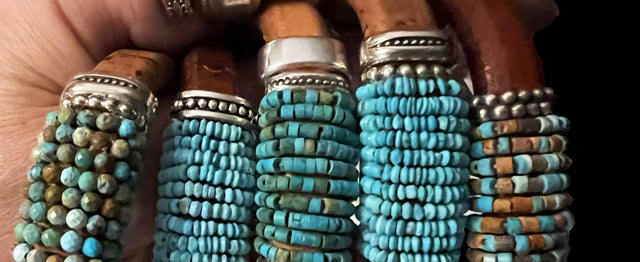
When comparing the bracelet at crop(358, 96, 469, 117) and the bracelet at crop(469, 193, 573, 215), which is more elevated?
the bracelet at crop(358, 96, 469, 117)

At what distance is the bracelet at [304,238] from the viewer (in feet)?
1.45

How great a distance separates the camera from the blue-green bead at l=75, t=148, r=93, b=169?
437 mm

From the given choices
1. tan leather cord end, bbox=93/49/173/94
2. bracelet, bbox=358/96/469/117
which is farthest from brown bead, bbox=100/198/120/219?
bracelet, bbox=358/96/469/117

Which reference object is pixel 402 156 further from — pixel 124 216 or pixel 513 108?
pixel 124 216

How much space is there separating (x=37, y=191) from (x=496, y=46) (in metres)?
0.36

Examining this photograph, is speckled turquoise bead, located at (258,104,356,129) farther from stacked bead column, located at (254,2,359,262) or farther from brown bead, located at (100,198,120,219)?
brown bead, located at (100,198,120,219)

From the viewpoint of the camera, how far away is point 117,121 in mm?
455

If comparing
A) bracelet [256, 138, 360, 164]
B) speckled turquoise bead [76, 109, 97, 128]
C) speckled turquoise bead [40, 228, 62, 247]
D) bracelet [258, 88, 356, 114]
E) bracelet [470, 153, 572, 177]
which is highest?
bracelet [258, 88, 356, 114]

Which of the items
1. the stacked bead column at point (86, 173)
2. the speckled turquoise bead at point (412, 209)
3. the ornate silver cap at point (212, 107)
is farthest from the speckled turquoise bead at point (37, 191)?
the speckled turquoise bead at point (412, 209)

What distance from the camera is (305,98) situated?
46 centimetres

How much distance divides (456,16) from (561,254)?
21 centimetres

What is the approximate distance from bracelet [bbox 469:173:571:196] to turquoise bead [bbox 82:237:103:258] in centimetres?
29

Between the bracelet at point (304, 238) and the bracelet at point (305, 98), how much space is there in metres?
0.10

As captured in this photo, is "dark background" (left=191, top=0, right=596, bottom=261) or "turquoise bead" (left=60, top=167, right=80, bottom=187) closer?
"turquoise bead" (left=60, top=167, right=80, bottom=187)
